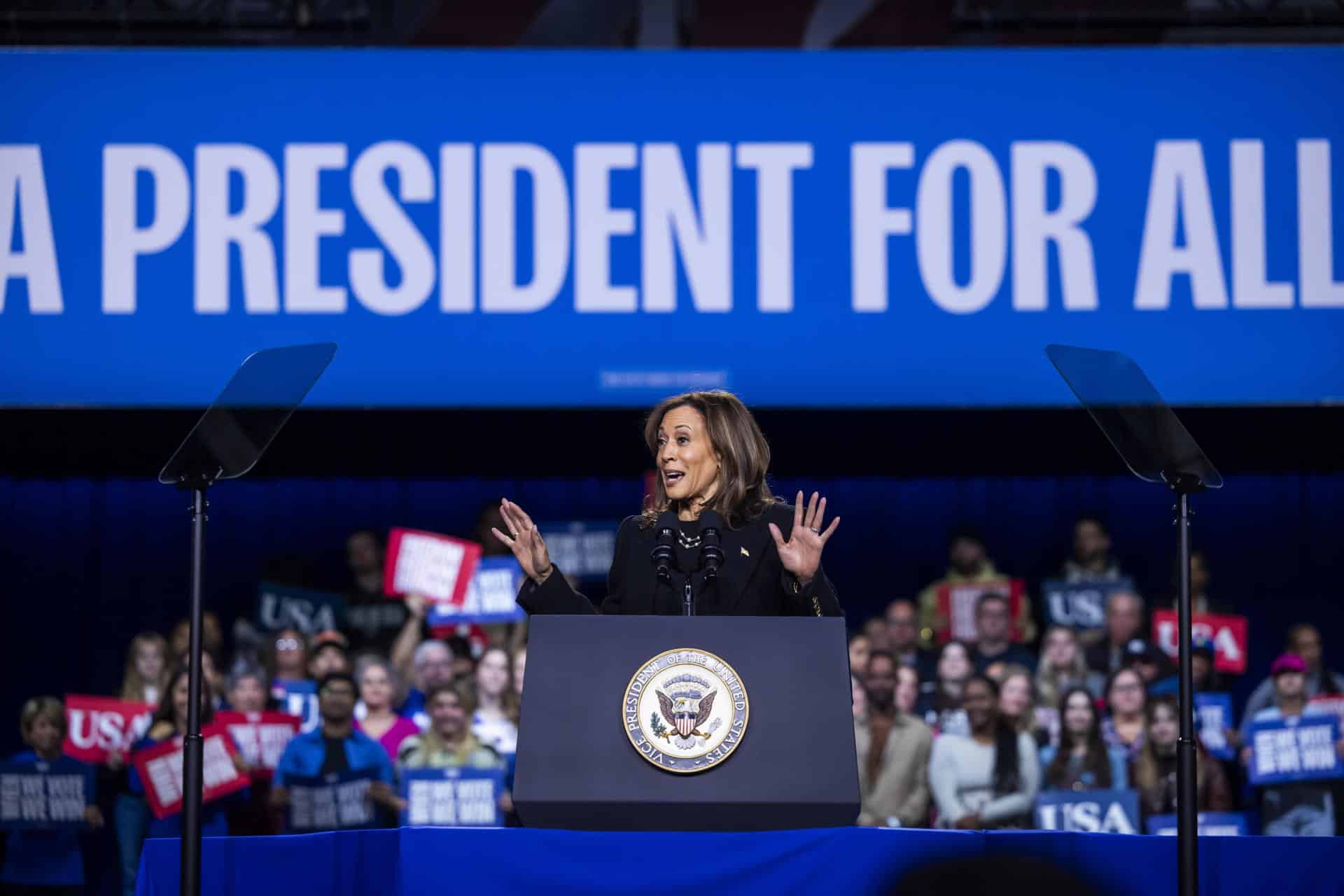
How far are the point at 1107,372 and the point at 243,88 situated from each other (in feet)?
13.0

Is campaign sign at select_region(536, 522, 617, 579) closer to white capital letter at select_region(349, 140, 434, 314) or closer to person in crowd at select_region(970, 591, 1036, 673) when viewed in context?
person in crowd at select_region(970, 591, 1036, 673)

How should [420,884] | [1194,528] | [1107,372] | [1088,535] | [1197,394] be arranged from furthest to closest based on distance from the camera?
[1194,528]
[1088,535]
[1197,394]
[1107,372]
[420,884]

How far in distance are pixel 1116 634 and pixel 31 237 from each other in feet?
14.8

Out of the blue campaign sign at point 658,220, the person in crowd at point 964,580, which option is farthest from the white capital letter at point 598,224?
the person in crowd at point 964,580

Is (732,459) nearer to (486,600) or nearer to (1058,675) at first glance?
(1058,675)

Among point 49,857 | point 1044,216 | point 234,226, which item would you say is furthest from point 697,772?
point 49,857

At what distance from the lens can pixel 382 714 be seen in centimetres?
608

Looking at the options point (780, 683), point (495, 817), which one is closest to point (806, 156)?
point (495, 817)

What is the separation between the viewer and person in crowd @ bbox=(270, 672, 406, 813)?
569cm

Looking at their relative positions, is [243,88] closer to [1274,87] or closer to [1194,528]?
[1274,87]

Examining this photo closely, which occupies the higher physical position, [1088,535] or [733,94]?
[733,94]

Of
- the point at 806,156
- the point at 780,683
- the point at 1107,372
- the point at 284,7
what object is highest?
the point at 284,7

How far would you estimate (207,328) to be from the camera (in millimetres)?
5902

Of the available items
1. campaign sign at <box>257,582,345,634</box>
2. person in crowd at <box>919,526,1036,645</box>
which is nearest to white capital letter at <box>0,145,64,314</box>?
campaign sign at <box>257,582,345,634</box>
